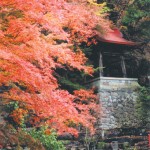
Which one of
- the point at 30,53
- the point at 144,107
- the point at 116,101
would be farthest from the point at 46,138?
the point at 144,107

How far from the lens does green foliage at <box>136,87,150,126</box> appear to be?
60.5ft

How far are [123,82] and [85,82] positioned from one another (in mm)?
2147

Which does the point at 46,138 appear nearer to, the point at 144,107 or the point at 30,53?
the point at 30,53

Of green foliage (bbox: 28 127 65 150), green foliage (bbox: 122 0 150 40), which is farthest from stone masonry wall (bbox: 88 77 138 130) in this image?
green foliage (bbox: 28 127 65 150)

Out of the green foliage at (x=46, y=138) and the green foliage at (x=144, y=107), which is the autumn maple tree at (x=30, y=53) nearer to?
the green foliage at (x=46, y=138)

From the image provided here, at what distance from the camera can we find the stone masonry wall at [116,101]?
1803 cm

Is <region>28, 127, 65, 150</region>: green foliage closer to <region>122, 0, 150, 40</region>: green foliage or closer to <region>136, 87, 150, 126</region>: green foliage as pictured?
<region>136, 87, 150, 126</region>: green foliage

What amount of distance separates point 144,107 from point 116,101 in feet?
5.20

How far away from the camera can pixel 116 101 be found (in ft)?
60.7

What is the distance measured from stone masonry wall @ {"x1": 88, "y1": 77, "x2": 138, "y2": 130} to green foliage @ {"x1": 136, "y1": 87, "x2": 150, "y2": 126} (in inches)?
12.0

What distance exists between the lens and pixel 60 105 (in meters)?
10.2

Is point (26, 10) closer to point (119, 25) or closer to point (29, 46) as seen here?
point (29, 46)

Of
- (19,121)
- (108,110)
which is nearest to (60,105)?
(19,121)

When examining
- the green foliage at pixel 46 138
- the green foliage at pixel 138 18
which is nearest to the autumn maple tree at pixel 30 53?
the green foliage at pixel 46 138
